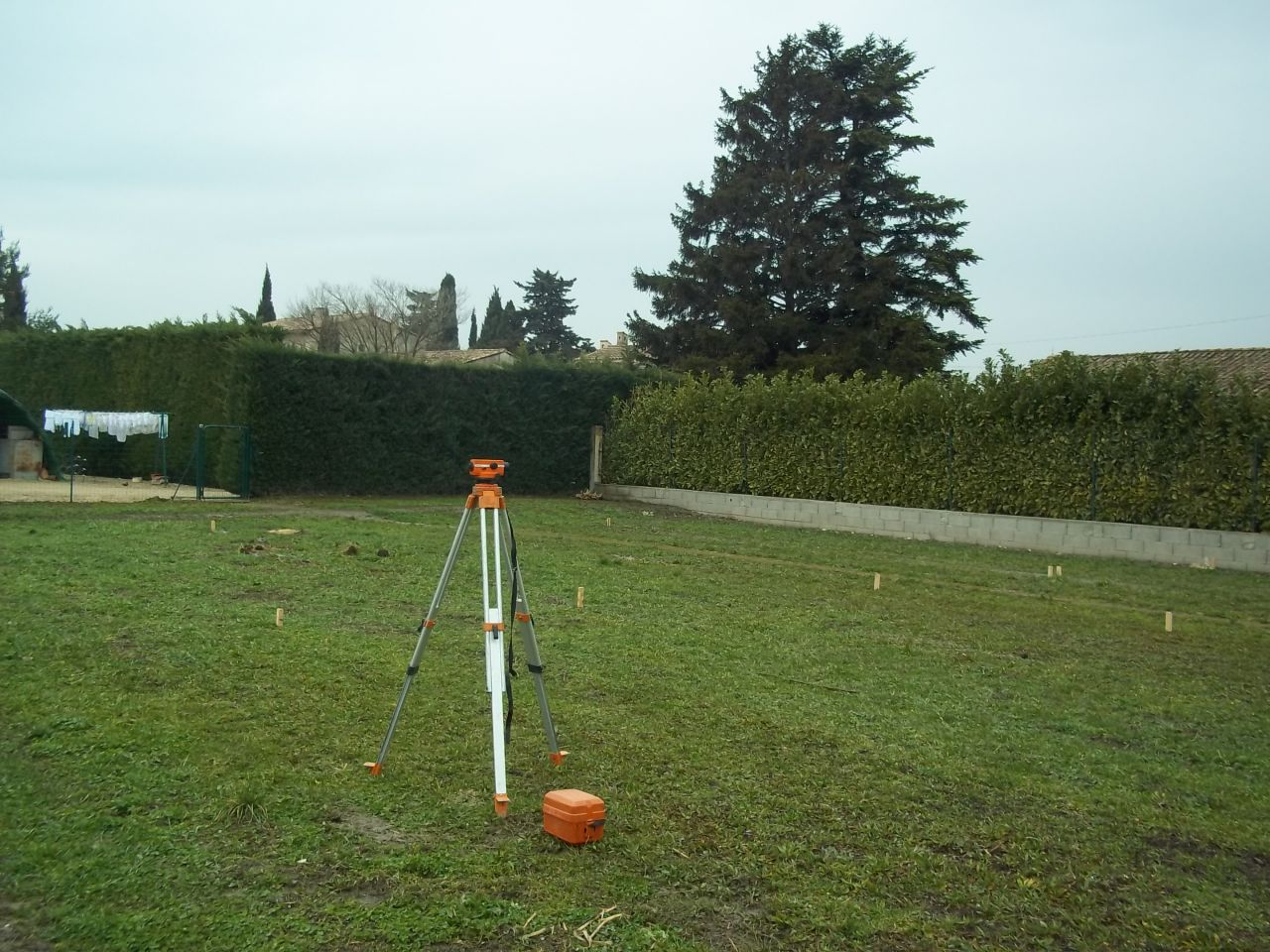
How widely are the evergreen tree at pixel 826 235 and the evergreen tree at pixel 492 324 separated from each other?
1437 inches

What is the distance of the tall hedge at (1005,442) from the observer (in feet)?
54.9

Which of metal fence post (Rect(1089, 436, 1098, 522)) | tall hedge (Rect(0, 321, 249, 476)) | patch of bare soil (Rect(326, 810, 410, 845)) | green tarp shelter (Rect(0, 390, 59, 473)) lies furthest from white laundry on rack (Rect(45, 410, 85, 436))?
patch of bare soil (Rect(326, 810, 410, 845))

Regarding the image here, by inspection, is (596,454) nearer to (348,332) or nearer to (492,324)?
(348,332)

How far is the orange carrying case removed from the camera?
4.45 metres

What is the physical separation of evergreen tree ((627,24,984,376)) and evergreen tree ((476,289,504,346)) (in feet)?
120

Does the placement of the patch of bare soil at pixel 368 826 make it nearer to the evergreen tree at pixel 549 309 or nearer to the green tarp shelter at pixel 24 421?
the green tarp shelter at pixel 24 421

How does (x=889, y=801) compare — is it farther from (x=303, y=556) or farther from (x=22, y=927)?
(x=303, y=556)

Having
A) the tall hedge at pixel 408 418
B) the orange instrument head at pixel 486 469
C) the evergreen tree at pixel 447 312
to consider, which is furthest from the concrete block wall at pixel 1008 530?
the evergreen tree at pixel 447 312

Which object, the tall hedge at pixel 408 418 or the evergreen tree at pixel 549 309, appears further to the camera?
the evergreen tree at pixel 549 309

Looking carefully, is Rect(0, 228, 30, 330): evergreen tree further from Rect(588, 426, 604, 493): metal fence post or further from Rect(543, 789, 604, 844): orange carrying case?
Rect(543, 789, 604, 844): orange carrying case

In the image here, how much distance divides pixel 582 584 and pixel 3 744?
6.81 m

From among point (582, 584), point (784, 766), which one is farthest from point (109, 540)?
point (784, 766)

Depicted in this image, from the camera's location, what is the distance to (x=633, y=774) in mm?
5484

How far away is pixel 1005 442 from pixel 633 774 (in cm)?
1560
